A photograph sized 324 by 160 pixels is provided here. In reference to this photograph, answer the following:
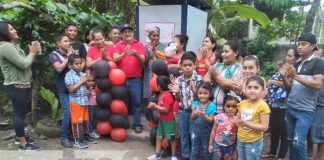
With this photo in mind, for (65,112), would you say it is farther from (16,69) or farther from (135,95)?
(135,95)

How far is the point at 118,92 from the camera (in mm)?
5273

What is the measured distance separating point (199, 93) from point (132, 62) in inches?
67.7

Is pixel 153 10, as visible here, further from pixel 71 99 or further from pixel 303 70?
pixel 303 70

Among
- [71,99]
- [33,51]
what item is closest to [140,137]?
[71,99]

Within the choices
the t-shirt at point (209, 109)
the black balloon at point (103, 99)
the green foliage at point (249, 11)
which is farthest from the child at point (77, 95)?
the green foliage at point (249, 11)

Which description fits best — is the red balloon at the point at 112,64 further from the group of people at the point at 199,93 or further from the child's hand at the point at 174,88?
the child's hand at the point at 174,88

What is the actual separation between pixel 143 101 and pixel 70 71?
161 cm

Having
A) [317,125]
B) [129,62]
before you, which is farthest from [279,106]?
[129,62]

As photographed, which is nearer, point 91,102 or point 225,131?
point 225,131

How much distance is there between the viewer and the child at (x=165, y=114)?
15.0ft

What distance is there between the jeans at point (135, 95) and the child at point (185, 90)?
3.87 ft

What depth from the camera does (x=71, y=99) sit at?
504cm

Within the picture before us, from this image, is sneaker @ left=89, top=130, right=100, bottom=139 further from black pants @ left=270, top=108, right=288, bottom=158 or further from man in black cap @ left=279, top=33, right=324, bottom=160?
man in black cap @ left=279, top=33, right=324, bottom=160

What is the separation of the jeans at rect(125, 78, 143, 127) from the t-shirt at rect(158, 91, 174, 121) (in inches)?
38.4
